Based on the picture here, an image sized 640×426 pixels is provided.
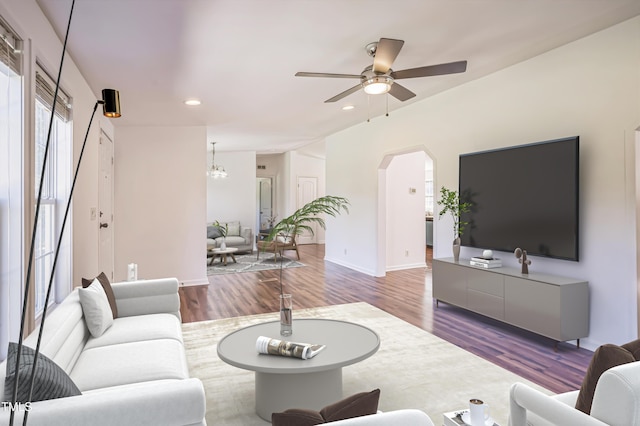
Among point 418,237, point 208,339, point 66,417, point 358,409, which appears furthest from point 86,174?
point 418,237

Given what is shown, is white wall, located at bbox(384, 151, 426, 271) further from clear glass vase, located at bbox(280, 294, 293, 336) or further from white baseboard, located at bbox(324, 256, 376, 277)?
clear glass vase, located at bbox(280, 294, 293, 336)

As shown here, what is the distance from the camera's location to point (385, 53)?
9.11 feet

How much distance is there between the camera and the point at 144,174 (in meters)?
6.19

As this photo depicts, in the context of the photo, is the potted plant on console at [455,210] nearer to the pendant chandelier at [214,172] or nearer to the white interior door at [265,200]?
the pendant chandelier at [214,172]

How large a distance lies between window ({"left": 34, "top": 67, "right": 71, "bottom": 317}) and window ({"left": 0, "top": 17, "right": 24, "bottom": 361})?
39 cm

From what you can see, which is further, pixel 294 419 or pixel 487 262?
pixel 487 262

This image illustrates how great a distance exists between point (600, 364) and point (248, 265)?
7.25 metres

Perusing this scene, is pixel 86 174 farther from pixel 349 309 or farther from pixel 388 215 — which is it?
pixel 388 215

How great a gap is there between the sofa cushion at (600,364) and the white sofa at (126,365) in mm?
1432

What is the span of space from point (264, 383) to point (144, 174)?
4791 mm

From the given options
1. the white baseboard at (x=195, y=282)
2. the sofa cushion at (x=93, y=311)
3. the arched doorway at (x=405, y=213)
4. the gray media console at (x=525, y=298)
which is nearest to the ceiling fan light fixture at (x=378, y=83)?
the gray media console at (x=525, y=298)

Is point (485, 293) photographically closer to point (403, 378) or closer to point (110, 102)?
point (403, 378)

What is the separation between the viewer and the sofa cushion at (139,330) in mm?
2554

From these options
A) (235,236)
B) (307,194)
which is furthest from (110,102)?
(307,194)
